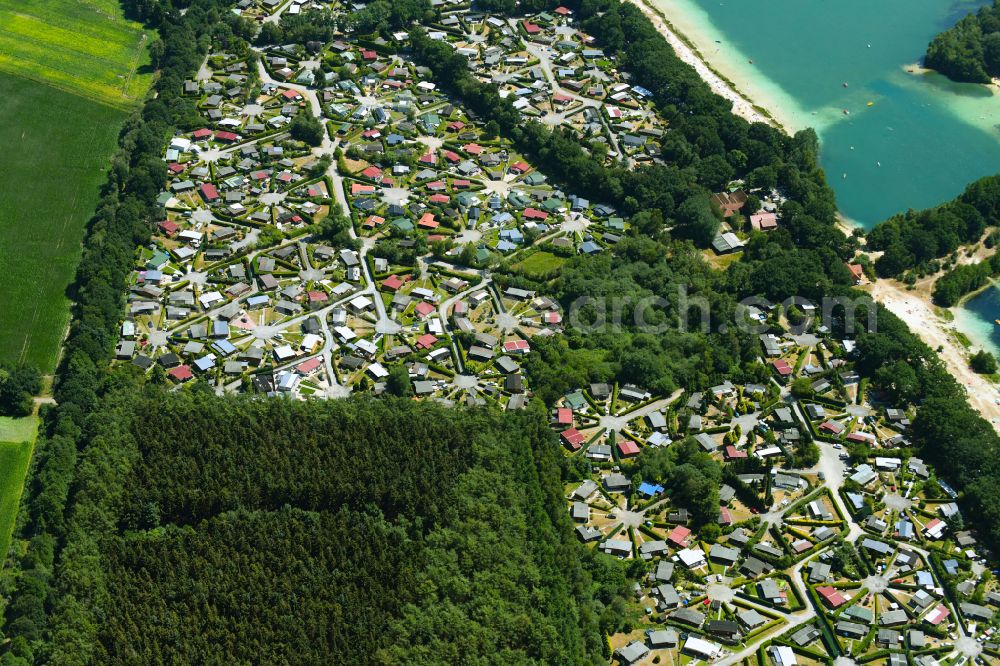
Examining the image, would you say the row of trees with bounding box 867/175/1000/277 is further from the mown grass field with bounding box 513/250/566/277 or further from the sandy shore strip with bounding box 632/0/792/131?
the mown grass field with bounding box 513/250/566/277

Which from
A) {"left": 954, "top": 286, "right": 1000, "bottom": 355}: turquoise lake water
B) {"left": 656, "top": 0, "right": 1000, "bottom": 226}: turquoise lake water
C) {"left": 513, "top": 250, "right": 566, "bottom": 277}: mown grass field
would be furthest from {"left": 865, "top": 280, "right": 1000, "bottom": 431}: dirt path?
{"left": 513, "top": 250, "right": 566, "bottom": 277}: mown grass field

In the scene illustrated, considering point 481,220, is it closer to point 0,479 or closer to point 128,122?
point 128,122

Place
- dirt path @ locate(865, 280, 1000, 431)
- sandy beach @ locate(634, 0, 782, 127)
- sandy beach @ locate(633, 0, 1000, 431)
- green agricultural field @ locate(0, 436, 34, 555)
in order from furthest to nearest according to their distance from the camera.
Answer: sandy beach @ locate(634, 0, 782, 127)
sandy beach @ locate(633, 0, 1000, 431)
dirt path @ locate(865, 280, 1000, 431)
green agricultural field @ locate(0, 436, 34, 555)

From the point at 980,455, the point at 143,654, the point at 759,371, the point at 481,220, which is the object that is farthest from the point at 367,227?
the point at 980,455

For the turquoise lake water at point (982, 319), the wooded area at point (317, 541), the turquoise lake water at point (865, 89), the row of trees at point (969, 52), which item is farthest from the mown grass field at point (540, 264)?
the row of trees at point (969, 52)

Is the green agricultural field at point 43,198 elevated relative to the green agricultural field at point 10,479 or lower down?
elevated

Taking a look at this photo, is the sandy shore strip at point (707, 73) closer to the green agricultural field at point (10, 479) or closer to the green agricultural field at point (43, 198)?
the green agricultural field at point (43, 198)

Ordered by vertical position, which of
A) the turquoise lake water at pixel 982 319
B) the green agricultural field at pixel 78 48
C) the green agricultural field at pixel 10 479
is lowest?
the green agricultural field at pixel 10 479
